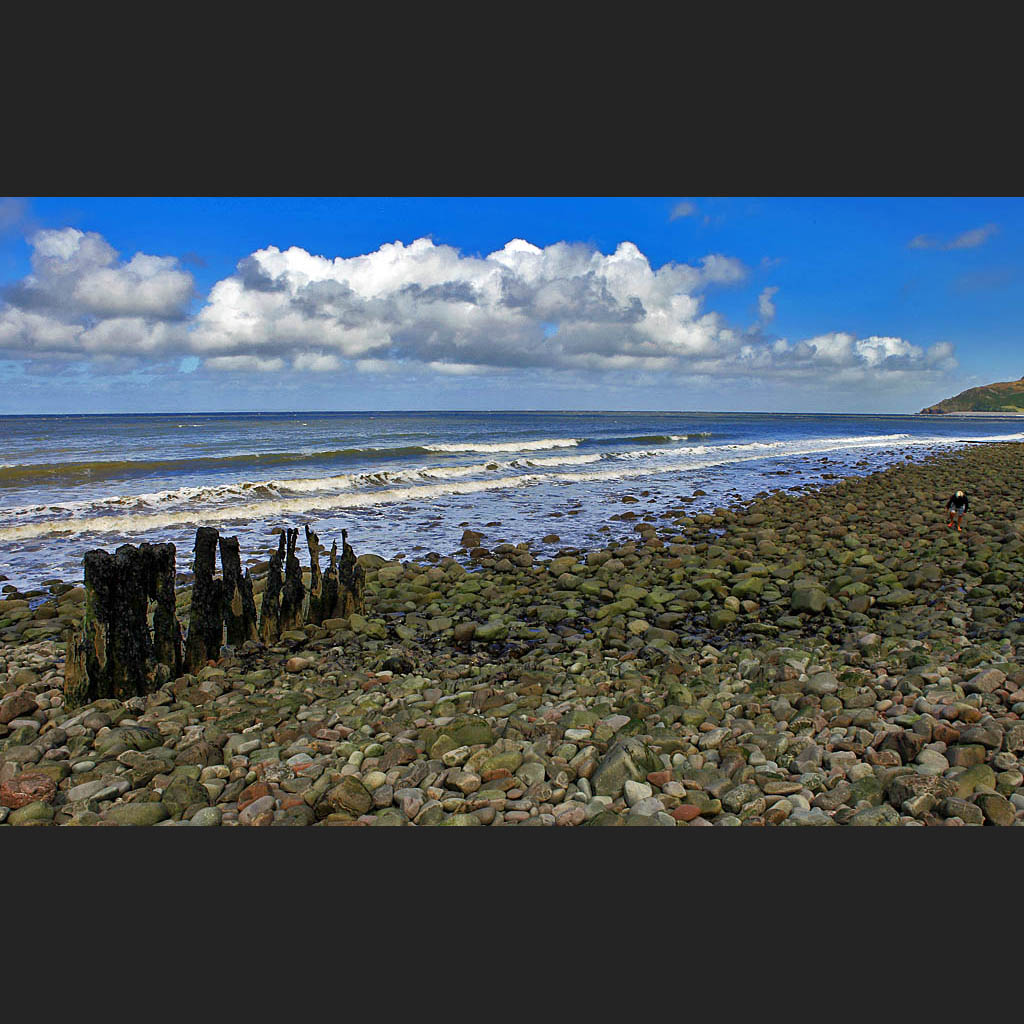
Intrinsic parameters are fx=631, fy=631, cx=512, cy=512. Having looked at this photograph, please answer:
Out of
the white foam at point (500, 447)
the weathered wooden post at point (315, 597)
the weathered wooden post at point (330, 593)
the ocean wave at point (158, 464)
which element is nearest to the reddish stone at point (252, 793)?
the weathered wooden post at point (315, 597)

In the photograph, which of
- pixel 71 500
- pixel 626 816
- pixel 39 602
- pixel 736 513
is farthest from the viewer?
pixel 71 500

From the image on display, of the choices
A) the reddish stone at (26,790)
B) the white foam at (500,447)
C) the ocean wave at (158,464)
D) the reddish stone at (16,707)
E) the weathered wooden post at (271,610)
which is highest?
the white foam at (500,447)

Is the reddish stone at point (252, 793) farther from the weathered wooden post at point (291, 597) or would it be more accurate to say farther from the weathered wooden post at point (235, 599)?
the weathered wooden post at point (291, 597)

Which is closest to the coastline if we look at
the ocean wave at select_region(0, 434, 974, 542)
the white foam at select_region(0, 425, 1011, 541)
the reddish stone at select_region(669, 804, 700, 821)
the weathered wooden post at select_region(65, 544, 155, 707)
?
the reddish stone at select_region(669, 804, 700, 821)

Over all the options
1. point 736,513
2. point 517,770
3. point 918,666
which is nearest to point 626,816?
point 517,770

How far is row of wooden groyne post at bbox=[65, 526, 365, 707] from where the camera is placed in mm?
5750

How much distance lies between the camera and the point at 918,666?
5855 millimetres

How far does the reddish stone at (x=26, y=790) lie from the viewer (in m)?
4.18

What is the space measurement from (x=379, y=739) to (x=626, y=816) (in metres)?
2.07

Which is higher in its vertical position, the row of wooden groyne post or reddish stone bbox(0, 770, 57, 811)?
the row of wooden groyne post

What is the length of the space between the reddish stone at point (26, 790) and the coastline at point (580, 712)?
0.02 m

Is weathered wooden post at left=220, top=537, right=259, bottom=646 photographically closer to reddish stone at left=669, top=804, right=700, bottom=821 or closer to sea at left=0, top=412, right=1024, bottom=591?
sea at left=0, top=412, right=1024, bottom=591

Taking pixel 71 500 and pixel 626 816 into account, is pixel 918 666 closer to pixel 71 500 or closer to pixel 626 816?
pixel 626 816

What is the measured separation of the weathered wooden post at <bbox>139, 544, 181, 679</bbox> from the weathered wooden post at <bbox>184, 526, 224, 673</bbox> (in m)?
0.25
